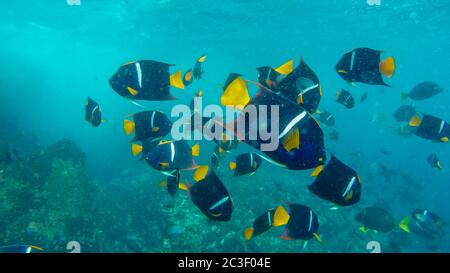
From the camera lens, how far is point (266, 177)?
51.4 ft

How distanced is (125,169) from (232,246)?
15.2m

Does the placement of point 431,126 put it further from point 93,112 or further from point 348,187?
point 93,112

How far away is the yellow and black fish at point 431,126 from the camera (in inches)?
187

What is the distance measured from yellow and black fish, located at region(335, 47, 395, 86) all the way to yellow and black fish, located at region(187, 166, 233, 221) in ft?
7.08

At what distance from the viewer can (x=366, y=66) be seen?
11.1 feet

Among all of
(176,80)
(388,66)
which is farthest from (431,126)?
(176,80)

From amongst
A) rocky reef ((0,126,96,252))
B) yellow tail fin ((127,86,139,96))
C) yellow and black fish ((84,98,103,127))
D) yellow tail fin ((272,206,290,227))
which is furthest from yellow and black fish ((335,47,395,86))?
rocky reef ((0,126,96,252))

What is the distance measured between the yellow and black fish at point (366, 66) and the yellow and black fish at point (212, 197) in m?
2.16

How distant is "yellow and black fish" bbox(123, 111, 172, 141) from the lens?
12.5ft

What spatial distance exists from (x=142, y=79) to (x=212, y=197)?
1629 millimetres

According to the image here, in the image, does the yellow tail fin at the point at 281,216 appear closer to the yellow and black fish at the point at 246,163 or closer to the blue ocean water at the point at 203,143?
the blue ocean water at the point at 203,143

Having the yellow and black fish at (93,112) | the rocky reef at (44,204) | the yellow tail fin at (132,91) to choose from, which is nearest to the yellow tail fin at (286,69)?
the yellow tail fin at (132,91)

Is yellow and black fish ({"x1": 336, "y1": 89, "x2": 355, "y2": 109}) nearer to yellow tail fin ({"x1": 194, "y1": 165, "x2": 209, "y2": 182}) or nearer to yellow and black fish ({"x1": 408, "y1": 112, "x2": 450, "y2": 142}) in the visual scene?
yellow and black fish ({"x1": 408, "y1": 112, "x2": 450, "y2": 142})
